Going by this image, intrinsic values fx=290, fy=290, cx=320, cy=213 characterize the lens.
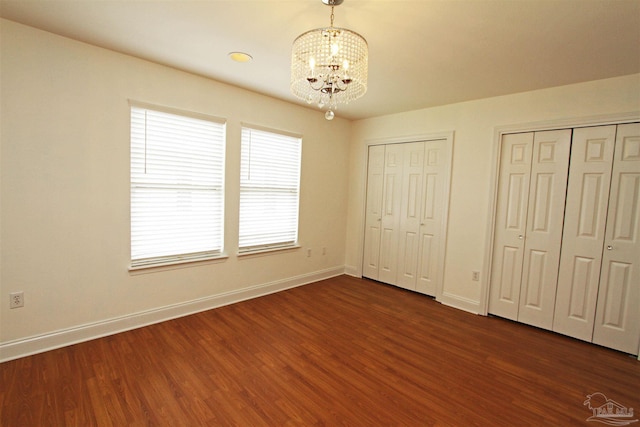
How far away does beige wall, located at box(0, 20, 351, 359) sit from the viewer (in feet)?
7.30

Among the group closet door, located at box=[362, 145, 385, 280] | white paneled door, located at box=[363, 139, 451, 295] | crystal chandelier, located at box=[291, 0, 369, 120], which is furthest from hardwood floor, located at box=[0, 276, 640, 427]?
crystal chandelier, located at box=[291, 0, 369, 120]

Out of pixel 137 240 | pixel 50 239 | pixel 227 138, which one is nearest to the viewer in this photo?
pixel 50 239

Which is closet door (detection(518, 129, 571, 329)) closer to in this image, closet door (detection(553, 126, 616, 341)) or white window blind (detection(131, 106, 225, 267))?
closet door (detection(553, 126, 616, 341))

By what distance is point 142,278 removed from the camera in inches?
113

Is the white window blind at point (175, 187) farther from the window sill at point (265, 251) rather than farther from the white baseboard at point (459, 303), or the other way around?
the white baseboard at point (459, 303)

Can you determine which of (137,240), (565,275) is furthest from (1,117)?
(565,275)

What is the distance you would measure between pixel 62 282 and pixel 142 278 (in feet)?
1.96

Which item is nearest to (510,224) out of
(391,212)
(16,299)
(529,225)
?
(529,225)

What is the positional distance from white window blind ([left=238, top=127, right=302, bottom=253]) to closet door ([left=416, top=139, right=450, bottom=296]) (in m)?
1.80

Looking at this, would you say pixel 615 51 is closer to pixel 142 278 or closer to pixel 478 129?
pixel 478 129

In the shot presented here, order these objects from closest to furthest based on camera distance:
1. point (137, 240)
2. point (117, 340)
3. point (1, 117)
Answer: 1. point (1, 117)
2. point (117, 340)
3. point (137, 240)

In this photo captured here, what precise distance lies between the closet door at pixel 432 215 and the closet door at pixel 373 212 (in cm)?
69

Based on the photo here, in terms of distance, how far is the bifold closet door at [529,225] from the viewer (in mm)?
3049

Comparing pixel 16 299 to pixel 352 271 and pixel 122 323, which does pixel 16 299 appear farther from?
pixel 352 271
